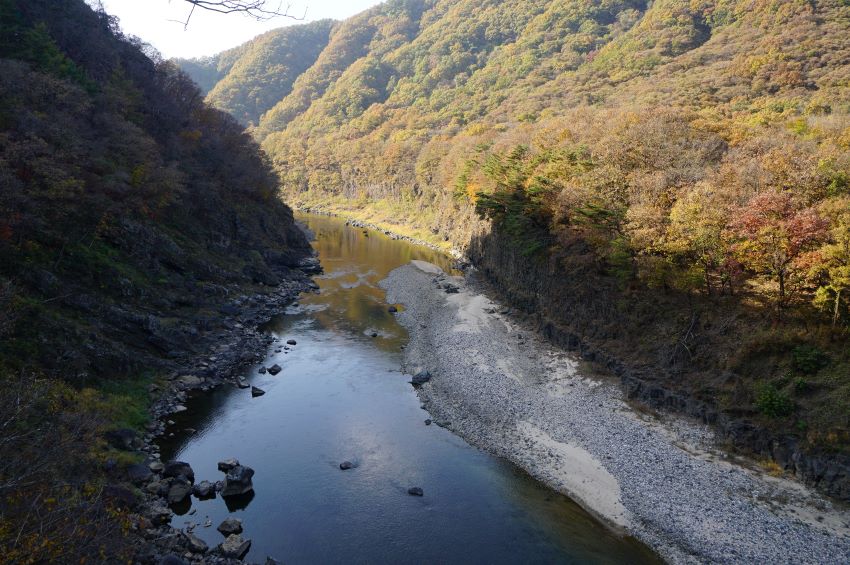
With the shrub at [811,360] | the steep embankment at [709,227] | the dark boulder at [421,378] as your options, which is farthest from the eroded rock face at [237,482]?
the shrub at [811,360]

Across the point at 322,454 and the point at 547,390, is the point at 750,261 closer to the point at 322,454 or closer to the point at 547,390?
the point at 547,390

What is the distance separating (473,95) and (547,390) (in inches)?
5611

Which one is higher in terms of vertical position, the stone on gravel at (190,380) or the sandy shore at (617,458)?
the sandy shore at (617,458)

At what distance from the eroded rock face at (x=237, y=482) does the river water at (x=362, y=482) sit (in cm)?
36

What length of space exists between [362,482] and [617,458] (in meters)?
12.3

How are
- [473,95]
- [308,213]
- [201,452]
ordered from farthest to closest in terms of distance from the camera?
[473,95] < [308,213] < [201,452]

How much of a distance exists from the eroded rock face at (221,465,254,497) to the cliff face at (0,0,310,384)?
10258 millimetres

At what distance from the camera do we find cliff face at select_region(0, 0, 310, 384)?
89.6ft

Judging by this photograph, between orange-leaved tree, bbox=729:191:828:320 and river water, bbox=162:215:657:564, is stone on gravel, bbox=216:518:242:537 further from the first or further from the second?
orange-leaved tree, bbox=729:191:828:320

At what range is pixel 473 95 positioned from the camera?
158125 mm

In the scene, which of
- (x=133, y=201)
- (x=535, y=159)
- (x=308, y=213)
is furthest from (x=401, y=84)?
(x=133, y=201)

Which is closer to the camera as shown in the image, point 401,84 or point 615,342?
point 615,342

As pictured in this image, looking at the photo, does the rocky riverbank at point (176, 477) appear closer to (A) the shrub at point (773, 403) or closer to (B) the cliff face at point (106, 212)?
(B) the cliff face at point (106, 212)

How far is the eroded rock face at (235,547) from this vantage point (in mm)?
17594
